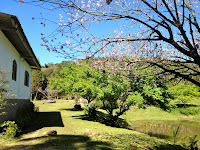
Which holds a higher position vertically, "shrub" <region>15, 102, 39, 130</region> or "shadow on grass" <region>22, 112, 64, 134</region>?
"shrub" <region>15, 102, 39, 130</region>

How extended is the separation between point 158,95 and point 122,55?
249 inches

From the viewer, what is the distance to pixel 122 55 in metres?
6.92

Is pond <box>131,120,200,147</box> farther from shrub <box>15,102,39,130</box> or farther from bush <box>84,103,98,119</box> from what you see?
shrub <box>15,102,39,130</box>

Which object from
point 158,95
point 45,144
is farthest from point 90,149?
point 158,95

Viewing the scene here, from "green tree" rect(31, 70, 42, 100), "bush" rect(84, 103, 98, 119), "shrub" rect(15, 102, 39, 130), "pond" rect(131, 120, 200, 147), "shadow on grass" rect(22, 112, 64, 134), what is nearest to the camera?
"shrub" rect(15, 102, 39, 130)

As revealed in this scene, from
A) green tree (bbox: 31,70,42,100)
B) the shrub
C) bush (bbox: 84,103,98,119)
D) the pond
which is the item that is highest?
green tree (bbox: 31,70,42,100)

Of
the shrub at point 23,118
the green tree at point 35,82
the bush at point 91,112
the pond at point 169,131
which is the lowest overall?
the pond at point 169,131

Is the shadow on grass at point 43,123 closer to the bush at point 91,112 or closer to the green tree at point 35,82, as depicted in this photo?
the bush at point 91,112

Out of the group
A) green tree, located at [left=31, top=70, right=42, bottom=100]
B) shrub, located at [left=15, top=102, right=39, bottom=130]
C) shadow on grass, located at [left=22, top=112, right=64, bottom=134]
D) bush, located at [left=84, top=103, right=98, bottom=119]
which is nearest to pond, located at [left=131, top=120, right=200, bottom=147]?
bush, located at [left=84, top=103, right=98, bottom=119]

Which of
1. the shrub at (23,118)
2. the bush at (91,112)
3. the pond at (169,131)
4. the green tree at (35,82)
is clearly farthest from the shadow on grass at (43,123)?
the green tree at (35,82)

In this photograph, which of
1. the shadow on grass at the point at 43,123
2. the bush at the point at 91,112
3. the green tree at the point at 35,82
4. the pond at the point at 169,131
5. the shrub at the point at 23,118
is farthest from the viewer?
the green tree at the point at 35,82

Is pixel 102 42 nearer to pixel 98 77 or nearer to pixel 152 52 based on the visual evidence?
pixel 152 52

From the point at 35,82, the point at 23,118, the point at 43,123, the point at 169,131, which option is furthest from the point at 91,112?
the point at 35,82

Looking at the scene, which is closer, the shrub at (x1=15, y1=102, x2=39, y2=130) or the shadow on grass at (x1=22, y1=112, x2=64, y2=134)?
the shrub at (x1=15, y1=102, x2=39, y2=130)
